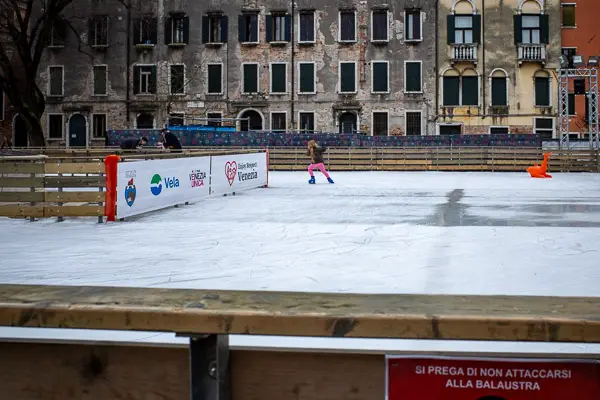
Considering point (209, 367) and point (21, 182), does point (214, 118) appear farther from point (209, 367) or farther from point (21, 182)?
point (209, 367)

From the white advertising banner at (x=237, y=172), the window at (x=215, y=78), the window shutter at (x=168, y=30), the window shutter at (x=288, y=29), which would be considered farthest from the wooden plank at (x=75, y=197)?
the window shutter at (x=168, y=30)

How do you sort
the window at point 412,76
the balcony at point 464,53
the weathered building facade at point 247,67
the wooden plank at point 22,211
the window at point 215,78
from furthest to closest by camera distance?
1. the window at point 215,78
2. the weathered building facade at point 247,67
3. the window at point 412,76
4. the balcony at point 464,53
5. the wooden plank at point 22,211

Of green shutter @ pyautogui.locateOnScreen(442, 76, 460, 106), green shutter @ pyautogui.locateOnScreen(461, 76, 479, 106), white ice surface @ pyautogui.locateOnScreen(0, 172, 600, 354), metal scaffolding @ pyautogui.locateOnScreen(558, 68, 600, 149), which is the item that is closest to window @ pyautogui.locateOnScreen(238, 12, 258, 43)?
green shutter @ pyautogui.locateOnScreen(442, 76, 460, 106)

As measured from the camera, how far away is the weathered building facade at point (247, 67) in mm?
43688

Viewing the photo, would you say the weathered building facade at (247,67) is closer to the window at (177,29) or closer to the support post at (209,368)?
the window at (177,29)

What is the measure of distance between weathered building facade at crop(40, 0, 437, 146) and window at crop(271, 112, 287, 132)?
56 mm

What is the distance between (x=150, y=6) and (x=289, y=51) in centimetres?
847

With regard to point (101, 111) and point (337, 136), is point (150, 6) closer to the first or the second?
point (101, 111)

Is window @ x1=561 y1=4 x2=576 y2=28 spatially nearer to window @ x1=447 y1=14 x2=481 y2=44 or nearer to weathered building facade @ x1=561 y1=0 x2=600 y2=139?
A: weathered building facade @ x1=561 y1=0 x2=600 y2=139

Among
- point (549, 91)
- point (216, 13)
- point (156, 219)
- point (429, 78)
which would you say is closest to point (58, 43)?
point (216, 13)

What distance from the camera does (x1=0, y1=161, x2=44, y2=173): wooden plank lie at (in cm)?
1448

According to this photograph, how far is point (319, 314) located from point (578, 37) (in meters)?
44.7

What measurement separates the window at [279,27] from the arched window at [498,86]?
1140 cm

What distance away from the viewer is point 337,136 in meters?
39.4
